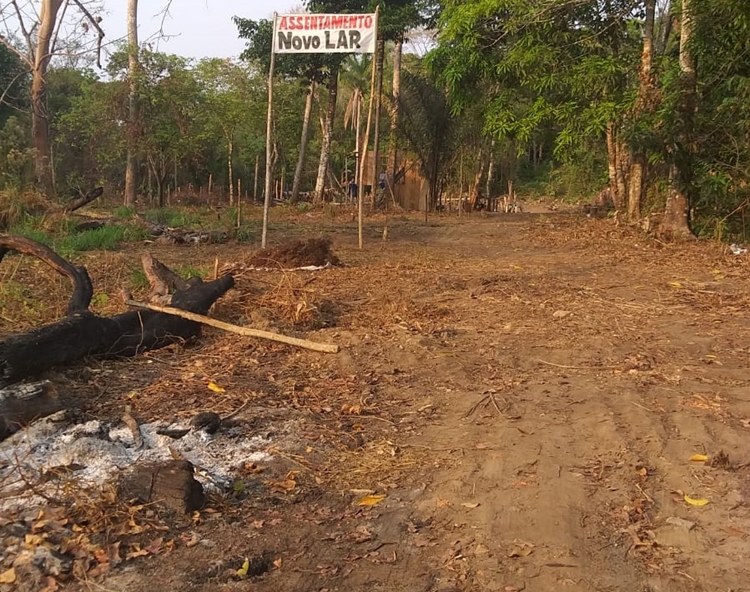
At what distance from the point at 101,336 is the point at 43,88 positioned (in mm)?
12739

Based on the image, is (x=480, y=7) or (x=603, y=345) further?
(x=480, y=7)

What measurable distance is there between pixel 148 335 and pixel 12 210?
345 inches

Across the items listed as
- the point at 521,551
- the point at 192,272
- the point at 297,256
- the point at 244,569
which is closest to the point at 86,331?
the point at 244,569

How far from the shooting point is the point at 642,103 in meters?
11.4

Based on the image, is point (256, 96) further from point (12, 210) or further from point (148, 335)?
point (148, 335)

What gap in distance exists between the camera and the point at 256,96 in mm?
24453

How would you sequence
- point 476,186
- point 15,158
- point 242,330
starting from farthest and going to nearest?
point 476,186
point 15,158
point 242,330

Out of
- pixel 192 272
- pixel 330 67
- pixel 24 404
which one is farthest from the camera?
pixel 330 67

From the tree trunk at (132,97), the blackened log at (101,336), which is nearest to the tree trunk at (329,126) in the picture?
the tree trunk at (132,97)

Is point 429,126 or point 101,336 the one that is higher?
point 429,126

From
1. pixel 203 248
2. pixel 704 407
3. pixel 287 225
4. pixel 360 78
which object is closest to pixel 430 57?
pixel 287 225

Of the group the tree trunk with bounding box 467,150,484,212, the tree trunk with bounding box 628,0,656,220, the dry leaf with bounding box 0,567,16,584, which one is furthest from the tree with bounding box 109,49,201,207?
the dry leaf with bounding box 0,567,16,584

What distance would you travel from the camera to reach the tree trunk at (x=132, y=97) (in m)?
17.5

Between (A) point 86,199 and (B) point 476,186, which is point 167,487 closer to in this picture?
(A) point 86,199
